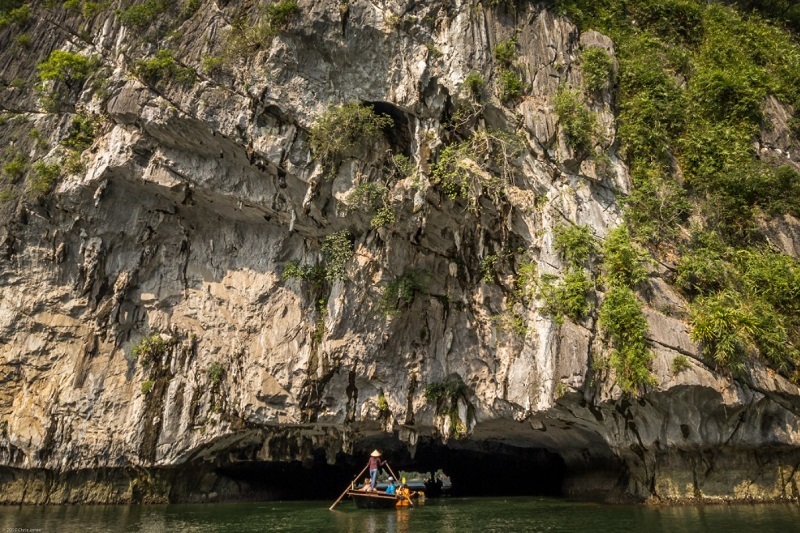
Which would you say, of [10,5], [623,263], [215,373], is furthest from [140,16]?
[623,263]

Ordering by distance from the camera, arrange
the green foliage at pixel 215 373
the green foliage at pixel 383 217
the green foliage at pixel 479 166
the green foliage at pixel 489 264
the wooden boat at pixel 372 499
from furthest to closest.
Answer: the green foliage at pixel 215 373
the green foliage at pixel 489 264
the green foliage at pixel 383 217
the green foliage at pixel 479 166
the wooden boat at pixel 372 499

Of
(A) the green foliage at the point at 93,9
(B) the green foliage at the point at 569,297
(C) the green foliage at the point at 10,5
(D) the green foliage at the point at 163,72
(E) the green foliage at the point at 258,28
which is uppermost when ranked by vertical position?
(C) the green foliage at the point at 10,5

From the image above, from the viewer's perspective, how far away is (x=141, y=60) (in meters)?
17.3

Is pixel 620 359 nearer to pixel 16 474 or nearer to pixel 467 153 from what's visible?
pixel 467 153

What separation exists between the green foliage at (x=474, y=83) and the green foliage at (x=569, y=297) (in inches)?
232

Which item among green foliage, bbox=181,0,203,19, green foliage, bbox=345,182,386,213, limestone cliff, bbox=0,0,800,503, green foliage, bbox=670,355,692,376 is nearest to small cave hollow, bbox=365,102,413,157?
limestone cliff, bbox=0,0,800,503

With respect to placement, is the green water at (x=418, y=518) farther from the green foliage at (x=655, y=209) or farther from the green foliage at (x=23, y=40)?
the green foliage at (x=23, y=40)

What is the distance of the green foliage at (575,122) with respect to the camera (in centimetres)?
1605

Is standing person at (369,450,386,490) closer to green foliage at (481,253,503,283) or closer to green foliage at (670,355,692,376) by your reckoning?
green foliage at (481,253,503,283)

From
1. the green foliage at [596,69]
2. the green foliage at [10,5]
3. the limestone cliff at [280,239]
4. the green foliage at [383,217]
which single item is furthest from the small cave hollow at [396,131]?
the green foliage at [10,5]

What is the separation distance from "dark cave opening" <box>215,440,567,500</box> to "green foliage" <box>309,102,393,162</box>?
11.2 meters

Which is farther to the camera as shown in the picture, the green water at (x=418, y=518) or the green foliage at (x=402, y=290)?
the green foliage at (x=402, y=290)

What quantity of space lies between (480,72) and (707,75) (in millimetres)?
7930

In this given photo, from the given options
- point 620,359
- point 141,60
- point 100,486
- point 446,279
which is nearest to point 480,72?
point 446,279
